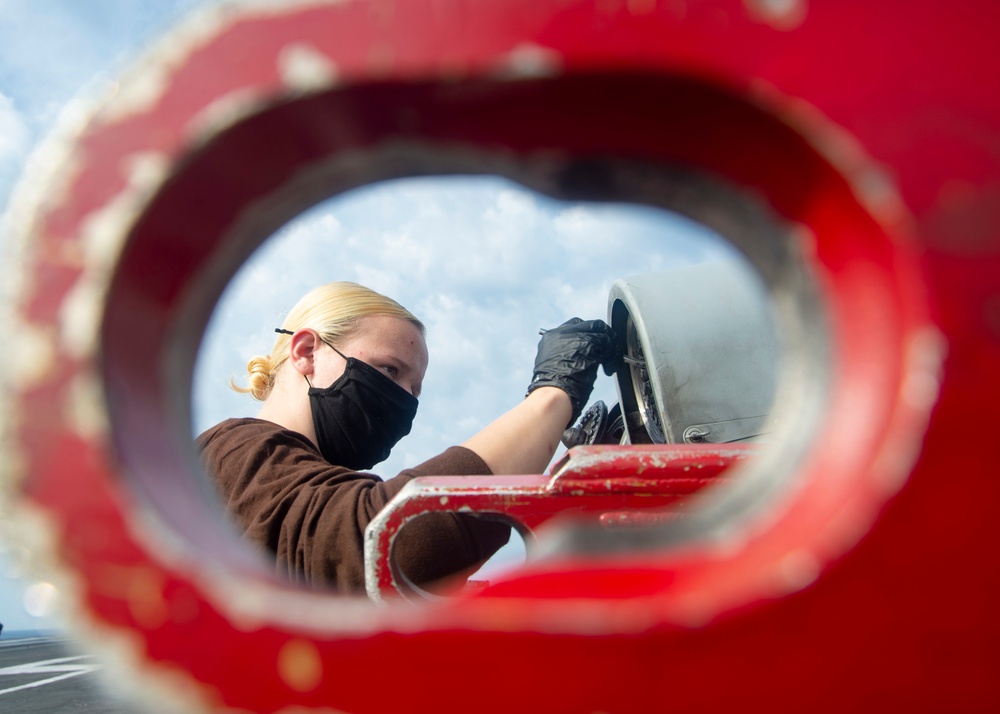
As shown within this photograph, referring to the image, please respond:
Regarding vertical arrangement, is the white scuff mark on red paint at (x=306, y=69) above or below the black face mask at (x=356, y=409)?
below

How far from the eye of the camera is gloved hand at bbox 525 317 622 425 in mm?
1773

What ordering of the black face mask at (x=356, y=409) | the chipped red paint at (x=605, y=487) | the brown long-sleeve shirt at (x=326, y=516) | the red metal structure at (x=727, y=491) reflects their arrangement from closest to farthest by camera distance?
1. the red metal structure at (x=727, y=491)
2. the chipped red paint at (x=605, y=487)
3. the brown long-sleeve shirt at (x=326, y=516)
4. the black face mask at (x=356, y=409)

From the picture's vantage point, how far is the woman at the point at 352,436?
44.6 inches

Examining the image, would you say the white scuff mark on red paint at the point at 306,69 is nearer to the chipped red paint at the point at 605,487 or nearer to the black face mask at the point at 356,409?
the chipped red paint at the point at 605,487

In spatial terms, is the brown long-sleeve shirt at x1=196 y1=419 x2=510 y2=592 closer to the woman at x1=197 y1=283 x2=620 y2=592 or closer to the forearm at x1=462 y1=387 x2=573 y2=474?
the woman at x1=197 y1=283 x2=620 y2=592

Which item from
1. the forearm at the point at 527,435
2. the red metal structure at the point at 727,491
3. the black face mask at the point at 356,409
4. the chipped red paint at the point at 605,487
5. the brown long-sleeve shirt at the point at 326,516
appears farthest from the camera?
→ the black face mask at the point at 356,409

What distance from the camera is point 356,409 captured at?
1.69 metres

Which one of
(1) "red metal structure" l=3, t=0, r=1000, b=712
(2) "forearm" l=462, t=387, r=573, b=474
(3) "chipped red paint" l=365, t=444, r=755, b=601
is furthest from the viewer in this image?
(2) "forearm" l=462, t=387, r=573, b=474

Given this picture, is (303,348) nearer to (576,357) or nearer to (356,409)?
(356,409)

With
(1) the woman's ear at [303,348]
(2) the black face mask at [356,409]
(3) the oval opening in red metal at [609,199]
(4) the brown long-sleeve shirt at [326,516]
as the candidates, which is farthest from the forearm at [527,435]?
(3) the oval opening in red metal at [609,199]

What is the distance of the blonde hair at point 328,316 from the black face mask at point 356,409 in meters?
0.06

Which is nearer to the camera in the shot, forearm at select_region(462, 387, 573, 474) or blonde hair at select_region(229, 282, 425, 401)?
forearm at select_region(462, 387, 573, 474)

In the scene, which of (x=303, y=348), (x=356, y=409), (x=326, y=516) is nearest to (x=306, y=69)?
(x=326, y=516)

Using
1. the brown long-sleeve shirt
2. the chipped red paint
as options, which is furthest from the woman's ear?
the chipped red paint
